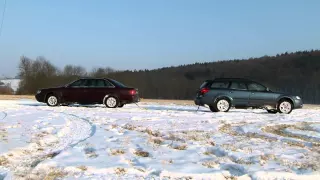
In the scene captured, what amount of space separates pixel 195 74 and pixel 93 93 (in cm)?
10845

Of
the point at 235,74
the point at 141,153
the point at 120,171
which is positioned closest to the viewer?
the point at 120,171

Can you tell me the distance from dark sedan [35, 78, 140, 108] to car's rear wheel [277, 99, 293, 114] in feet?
21.0

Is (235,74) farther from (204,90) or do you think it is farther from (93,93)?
(204,90)

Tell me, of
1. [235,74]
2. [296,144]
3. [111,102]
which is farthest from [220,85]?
[235,74]

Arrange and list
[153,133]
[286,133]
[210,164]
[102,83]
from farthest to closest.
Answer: [102,83] < [286,133] < [153,133] < [210,164]

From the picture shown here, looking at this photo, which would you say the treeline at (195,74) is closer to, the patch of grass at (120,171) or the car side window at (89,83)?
the car side window at (89,83)

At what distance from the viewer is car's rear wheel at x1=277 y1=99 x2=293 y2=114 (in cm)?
1634

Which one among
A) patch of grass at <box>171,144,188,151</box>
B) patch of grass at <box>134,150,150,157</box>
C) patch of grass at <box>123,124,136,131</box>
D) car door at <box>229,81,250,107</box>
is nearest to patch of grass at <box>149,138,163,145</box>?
patch of grass at <box>171,144,188,151</box>

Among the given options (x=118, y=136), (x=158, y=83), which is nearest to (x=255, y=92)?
(x=118, y=136)

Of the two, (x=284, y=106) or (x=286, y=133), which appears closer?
(x=286, y=133)

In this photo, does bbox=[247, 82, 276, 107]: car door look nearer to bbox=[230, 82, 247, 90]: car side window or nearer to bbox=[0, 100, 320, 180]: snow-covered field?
bbox=[230, 82, 247, 90]: car side window

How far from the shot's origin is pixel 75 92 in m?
18.3

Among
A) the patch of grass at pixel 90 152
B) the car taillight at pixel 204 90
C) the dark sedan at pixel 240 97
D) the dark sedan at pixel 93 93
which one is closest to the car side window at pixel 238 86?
the dark sedan at pixel 240 97

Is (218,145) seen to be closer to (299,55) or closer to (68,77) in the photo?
(68,77)
